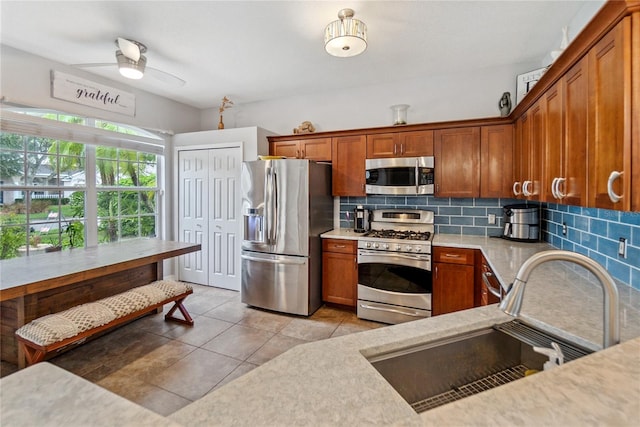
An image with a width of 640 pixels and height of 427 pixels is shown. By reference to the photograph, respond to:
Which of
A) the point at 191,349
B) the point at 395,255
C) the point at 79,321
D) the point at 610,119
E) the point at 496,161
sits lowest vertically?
the point at 191,349

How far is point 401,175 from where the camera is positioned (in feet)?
10.9

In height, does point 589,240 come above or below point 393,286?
above

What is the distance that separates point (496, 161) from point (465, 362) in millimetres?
2564

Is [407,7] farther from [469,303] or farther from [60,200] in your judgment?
[60,200]

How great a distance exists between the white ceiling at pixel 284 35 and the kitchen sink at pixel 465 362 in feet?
7.37

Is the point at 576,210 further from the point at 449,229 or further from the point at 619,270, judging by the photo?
the point at 449,229

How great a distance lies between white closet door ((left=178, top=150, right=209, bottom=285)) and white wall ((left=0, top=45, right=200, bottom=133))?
0.65 metres

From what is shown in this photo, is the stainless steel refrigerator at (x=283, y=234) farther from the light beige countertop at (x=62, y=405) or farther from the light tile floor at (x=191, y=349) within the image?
the light beige countertop at (x=62, y=405)

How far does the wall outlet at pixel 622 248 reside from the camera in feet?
5.21

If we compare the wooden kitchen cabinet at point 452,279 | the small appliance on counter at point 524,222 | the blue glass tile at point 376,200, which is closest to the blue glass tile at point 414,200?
the blue glass tile at point 376,200

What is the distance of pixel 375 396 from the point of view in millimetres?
685

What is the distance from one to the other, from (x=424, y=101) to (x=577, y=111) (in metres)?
2.25

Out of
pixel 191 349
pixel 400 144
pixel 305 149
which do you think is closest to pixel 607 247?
pixel 400 144

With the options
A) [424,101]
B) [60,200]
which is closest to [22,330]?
[60,200]
